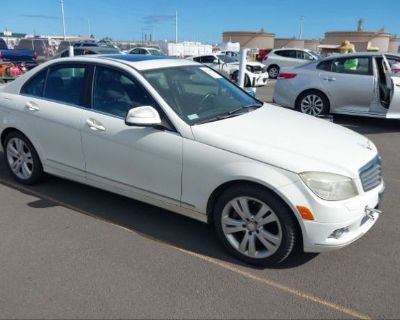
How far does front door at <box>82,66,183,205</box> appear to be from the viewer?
3570 mm

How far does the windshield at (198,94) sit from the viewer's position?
12.2ft

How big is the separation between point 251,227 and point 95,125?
1.82 meters

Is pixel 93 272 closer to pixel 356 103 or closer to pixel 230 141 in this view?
pixel 230 141

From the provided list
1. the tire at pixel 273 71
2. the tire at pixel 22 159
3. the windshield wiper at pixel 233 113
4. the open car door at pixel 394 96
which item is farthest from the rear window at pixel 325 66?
the tire at pixel 273 71

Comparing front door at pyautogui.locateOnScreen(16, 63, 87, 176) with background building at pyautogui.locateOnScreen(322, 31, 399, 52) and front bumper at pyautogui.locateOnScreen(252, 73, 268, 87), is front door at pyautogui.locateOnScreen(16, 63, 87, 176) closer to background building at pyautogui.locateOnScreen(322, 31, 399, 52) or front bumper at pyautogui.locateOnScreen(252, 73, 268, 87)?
front bumper at pyautogui.locateOnScreen(252, 73, 268, 87)

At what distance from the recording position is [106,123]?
3.94m

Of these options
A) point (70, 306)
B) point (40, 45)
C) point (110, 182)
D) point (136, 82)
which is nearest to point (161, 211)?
point (110, 182)

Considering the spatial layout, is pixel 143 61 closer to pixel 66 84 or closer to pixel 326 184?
pixel 66 84

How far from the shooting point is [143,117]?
137 inches

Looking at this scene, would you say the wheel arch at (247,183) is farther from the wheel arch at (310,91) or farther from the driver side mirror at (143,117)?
the wheel arch at (310,91)

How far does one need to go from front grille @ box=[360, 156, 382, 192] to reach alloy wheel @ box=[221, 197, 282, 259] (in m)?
0.75

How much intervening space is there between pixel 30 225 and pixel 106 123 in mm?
1258

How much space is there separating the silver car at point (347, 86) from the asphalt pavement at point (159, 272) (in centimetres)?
448

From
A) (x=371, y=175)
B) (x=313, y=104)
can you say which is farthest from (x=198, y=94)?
(x=313, y=104)
